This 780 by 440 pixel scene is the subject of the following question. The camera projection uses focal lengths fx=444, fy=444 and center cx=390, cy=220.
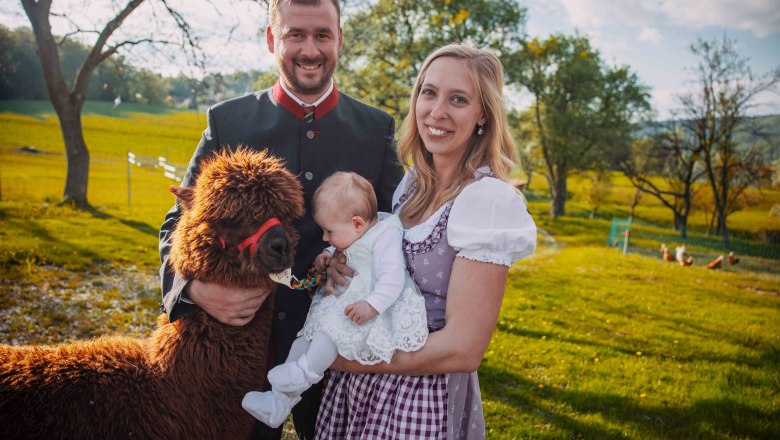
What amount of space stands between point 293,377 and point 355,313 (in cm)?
38

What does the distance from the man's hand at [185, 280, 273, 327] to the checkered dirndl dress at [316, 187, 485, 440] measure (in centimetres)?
61

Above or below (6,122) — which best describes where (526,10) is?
above

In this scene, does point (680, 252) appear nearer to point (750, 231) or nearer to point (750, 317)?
point (750, 317)

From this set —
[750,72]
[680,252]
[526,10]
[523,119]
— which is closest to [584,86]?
[523,119]

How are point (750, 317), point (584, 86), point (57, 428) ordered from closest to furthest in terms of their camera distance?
point (57, 428) < point (750, 317) < point (584, 86)

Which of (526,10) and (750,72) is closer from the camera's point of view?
(526,10)

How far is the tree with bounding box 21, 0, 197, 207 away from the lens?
11.9 metres

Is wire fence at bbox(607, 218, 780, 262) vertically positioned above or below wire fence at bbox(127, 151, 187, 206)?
below

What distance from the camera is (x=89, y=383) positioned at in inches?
69.9

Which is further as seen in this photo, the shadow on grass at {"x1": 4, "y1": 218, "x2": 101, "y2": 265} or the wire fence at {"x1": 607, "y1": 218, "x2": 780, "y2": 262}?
the wire fence at {"x1": 607, "y1": 218, "x2": 780, "y2": 262}

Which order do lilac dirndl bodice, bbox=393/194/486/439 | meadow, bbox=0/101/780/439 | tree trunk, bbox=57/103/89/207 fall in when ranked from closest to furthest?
1. lilac dirndl bodice, bbox=393/194/486/439
2. meadow, bbox=0/101/780/439
3. tree trunk, bbox=57/103/89/207

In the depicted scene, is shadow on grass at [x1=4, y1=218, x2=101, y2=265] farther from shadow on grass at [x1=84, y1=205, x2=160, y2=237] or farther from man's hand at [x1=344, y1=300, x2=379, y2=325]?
man's hand at [x1=344, y1=300, x2=379, y2=325]

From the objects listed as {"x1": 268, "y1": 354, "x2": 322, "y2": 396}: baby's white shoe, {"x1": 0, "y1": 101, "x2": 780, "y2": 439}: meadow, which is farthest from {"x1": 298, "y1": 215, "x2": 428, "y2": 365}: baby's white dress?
{"x1": 0, "y1": 101, "x2": 780, "y2": 439}: meadow

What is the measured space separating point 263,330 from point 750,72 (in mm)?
29326
